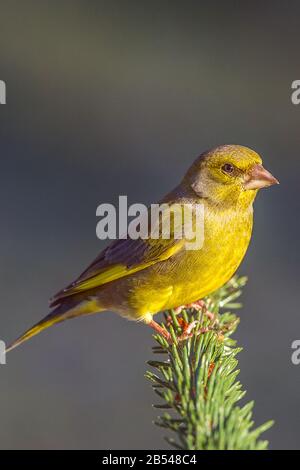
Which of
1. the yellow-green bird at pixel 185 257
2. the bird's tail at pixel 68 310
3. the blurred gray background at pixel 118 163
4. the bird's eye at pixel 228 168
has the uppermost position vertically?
the blurred gray background at pixel 118 163

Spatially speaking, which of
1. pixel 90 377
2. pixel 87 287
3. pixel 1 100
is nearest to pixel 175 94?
pixel 1 100

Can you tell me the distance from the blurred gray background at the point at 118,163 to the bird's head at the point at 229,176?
7.05 feet

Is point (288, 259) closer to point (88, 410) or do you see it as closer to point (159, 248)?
point (88, 410)

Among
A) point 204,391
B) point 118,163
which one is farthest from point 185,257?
point 118,163

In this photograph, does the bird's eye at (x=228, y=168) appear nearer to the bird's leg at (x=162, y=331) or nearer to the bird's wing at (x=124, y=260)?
the bird's wing at (x=124, y=260)

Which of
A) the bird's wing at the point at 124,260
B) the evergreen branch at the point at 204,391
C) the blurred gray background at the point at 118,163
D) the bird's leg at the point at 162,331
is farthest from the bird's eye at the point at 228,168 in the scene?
the blurred gray background at the point at 118,163

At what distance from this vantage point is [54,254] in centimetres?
696

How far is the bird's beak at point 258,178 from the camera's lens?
301 centimetres

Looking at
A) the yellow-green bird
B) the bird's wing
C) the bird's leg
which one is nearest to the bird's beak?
the yellow-green bird

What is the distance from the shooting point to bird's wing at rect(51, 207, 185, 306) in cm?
Result: 312

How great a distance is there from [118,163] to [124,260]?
17.5ft

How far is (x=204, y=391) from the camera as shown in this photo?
2.25 metres

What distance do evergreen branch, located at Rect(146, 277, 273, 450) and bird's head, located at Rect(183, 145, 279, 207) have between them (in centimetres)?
46

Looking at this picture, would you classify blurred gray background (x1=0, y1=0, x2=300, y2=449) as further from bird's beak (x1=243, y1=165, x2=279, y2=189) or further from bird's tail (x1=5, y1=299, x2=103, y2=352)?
bird's beak (x1=243, y1=165, x2=279, y2=189)
